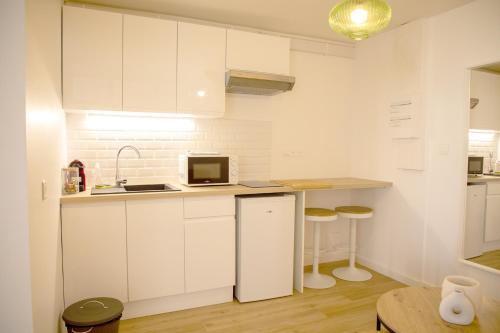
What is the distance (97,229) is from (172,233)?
0.54 meters

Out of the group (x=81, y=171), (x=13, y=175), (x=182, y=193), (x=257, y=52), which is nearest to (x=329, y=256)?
(x=182, y=193)

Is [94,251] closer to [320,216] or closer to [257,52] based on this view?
[320,216]

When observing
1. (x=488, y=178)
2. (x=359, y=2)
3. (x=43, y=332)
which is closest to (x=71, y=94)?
(x=43, y=332)

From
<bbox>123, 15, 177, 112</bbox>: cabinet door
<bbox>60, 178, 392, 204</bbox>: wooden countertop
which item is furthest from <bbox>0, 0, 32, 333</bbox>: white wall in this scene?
<bbox>123, 15, 177, 112</bbox>: cabinet door

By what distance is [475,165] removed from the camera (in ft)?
9.27

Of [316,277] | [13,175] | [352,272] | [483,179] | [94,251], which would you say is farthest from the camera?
[352,272]

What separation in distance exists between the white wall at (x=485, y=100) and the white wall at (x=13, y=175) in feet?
10.2

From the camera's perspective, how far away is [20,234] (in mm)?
1438

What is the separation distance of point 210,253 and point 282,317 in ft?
2.49

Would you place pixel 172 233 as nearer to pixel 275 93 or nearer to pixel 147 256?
pixel 147 256

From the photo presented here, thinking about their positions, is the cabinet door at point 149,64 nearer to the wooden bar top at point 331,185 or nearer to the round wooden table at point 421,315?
the wooden bar top at point 331,185

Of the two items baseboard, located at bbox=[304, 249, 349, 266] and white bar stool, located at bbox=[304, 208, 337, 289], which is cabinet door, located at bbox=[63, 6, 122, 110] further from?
baseboard, located at bbox=[304, 249, 349, 266]

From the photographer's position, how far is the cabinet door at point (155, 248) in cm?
256

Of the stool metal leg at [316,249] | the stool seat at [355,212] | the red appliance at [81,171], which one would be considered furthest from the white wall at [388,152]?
the red appliance at [81,171]
